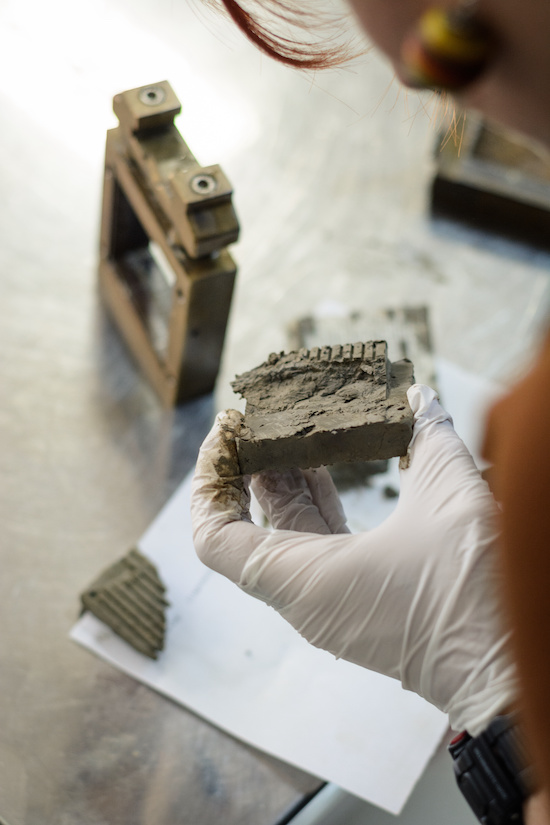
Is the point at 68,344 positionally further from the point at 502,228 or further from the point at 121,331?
the point at 502,228

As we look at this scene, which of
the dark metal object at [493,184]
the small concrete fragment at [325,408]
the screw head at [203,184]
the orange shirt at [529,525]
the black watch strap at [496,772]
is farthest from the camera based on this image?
the dark metal object at [493,184]

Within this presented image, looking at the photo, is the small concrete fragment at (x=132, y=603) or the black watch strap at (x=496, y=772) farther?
the small concrete fragment at (x=132, y=603)

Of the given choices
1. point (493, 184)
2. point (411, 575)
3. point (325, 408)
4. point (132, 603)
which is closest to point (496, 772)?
point (411, 575)

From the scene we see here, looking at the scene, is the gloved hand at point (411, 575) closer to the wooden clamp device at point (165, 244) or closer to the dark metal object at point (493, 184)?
the wooden clamp device at point (165, 244)

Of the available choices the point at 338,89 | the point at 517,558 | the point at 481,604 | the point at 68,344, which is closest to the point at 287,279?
the point at 68,344

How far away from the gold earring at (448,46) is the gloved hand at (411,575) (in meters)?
0.52

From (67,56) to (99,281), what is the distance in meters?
0.70

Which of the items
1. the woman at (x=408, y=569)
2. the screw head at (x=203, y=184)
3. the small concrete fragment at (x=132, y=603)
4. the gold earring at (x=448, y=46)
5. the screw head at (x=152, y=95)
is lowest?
the small concrete fragment at (x=132, y=603)

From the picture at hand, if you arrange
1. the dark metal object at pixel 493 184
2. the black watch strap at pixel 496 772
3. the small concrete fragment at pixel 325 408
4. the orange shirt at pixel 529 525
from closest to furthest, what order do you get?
1. the orange shirt at pixel 529 525
2. the black watch strap at pixel 496 772
3. the small concrete fragment at pixel 325 408
4. the dark metal object at pixel 493 184

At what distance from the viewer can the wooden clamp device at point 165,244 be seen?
1.17 meters

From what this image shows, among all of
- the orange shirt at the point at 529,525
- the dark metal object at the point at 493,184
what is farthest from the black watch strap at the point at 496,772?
the dark metal object at the point at 493,184

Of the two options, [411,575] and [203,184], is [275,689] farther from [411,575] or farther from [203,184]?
[203,184]

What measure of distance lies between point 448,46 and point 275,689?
3.39ft

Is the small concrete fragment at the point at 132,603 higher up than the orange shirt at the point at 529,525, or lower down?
lower down
